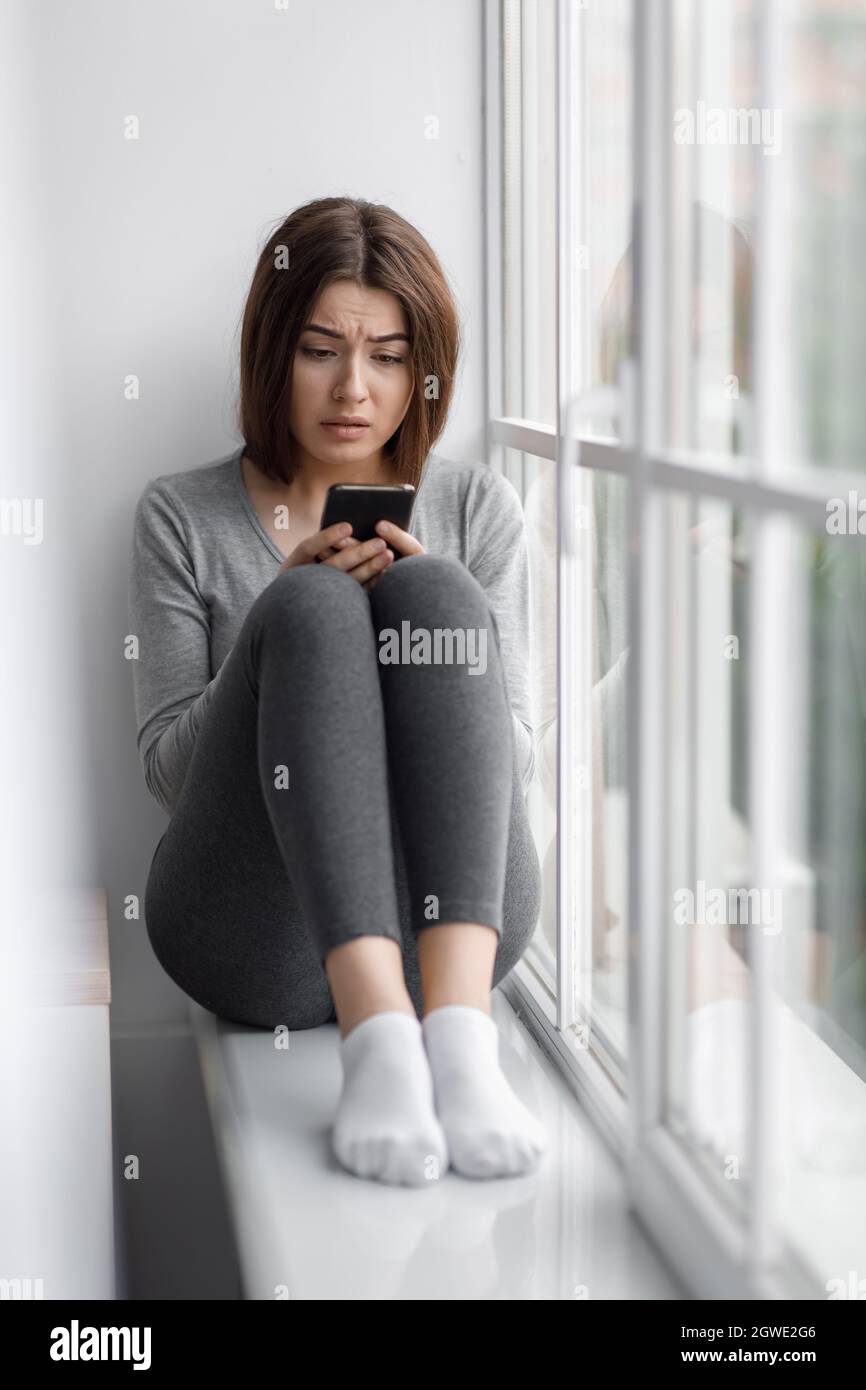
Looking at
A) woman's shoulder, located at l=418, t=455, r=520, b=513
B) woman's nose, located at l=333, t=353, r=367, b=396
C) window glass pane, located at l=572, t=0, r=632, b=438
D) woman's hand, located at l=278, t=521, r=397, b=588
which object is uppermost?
window glass pane, located at l=572, t=0, r=632, b=438

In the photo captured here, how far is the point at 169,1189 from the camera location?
5.60 feet

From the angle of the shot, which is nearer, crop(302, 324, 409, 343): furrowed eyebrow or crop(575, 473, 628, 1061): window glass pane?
crop(575, 473, 628, 1061): window glass pane

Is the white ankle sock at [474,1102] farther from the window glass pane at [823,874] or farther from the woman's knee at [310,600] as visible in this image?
the woman's knee at [310,600]

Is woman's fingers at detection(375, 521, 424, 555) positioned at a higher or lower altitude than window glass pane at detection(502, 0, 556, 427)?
lower

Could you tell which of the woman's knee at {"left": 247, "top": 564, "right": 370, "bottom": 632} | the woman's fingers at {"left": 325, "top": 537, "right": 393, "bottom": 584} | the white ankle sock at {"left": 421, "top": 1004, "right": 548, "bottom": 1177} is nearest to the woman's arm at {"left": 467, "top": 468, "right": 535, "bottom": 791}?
the woman's fingers at {"left": 325, "top": 537, "right": 393, "bottom": 584}

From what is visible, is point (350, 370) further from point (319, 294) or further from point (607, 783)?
point (607, 783)

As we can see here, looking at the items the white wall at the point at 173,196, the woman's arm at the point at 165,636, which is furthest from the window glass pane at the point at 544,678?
the woman's arm at the point at 165,636

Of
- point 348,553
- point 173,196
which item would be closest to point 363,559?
point 348,553

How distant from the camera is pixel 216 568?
1.53 metres

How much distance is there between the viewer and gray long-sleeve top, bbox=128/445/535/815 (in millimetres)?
1464

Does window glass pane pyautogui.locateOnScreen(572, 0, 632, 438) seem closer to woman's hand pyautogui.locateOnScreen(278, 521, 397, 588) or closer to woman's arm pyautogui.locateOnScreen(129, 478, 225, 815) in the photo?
woman's hand pyautogui.locateOnScreen(278, 521, 397, 588)

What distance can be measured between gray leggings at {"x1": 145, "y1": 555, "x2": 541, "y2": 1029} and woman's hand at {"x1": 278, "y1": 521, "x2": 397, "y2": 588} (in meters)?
0.08
